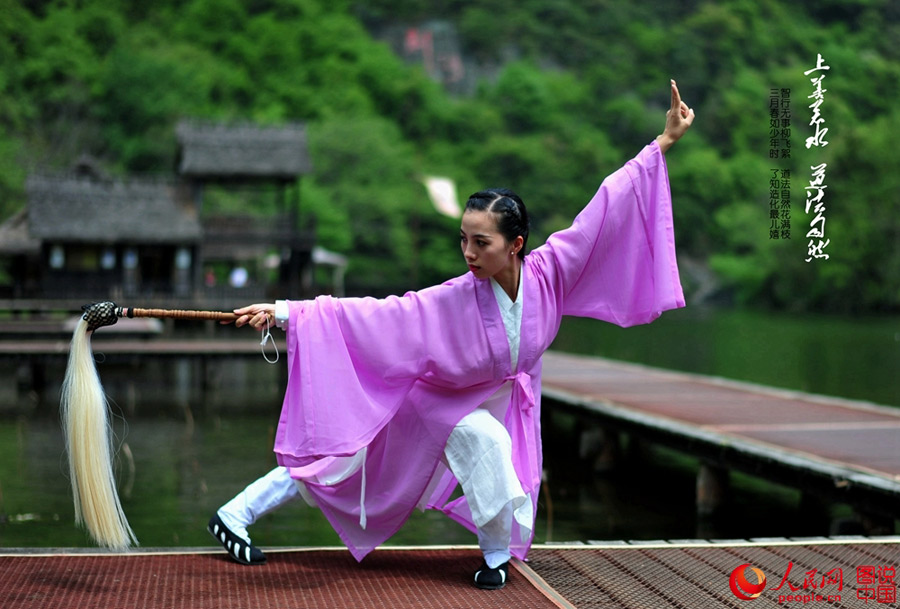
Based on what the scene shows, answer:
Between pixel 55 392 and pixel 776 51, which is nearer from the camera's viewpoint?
pixel 55 392

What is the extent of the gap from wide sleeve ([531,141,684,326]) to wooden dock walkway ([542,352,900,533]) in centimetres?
217

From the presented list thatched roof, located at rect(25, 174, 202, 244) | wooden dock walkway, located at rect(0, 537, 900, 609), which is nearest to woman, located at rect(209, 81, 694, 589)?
wooden dock walkway, located at rect(0, 537, 900, 609)

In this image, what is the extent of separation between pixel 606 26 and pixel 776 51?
10.8 m

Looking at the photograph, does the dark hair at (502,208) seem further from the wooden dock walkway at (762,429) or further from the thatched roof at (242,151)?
the thatched roof at (242,151)

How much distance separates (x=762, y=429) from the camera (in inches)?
293

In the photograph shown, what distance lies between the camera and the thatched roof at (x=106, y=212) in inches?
991

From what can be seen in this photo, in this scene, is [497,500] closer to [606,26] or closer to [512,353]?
[512,353]

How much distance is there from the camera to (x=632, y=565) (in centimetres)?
385

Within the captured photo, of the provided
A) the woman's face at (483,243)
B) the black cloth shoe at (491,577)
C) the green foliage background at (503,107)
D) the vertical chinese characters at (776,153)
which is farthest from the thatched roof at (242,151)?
the black cloth shoe at (491,577)

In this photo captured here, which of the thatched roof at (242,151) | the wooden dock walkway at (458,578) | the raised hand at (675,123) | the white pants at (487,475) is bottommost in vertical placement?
the wooden dock walkway at (458,578)

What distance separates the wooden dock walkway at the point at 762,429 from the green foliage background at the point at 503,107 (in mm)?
15356

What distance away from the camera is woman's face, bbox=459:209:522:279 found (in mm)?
3643

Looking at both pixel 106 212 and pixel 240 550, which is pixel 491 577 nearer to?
pixel 240 550

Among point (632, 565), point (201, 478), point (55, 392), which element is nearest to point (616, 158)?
point (55, 392)
